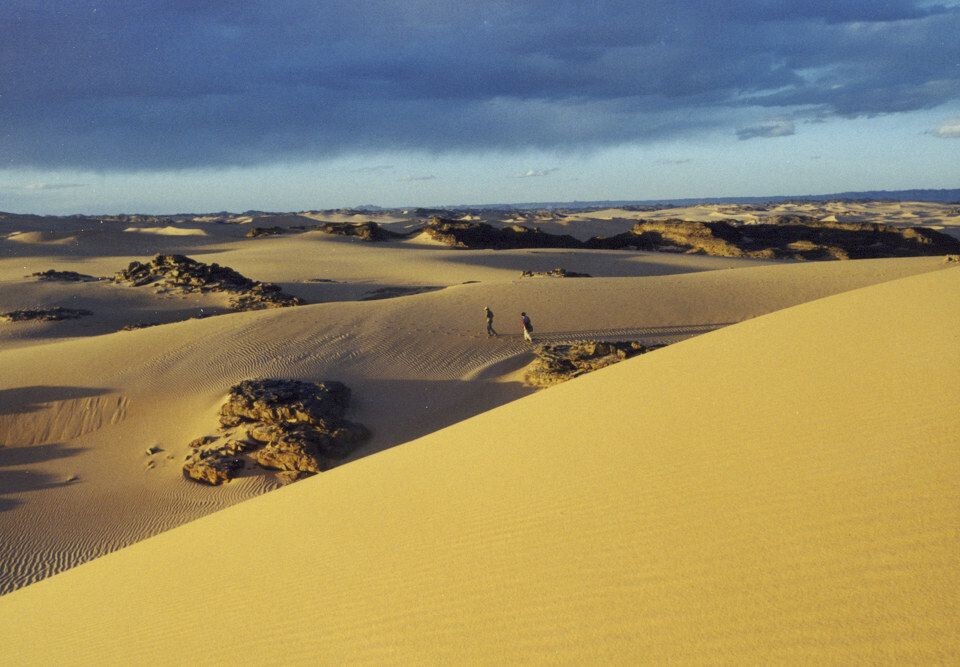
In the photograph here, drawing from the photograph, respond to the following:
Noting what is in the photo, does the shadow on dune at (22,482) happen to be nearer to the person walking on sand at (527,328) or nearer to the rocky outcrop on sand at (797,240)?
the person walking on sand at (527,328)

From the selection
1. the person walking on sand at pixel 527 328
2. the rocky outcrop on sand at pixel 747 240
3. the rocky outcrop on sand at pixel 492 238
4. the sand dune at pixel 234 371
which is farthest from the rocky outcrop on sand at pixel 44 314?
the rocky outcrop on sand at pixel 747 240


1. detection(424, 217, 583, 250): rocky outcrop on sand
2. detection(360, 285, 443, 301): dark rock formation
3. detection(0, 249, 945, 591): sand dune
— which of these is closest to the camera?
detection(0, 249, 945, 591): sand dune

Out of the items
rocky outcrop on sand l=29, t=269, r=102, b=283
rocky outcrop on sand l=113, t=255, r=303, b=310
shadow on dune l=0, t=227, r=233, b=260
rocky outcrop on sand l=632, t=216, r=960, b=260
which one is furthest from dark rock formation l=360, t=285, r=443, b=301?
shadow on dune l=0, t=227, r=233, b=260

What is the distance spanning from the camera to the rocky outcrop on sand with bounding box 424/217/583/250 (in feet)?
141

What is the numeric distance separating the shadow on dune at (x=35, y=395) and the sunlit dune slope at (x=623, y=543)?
7.60 meters

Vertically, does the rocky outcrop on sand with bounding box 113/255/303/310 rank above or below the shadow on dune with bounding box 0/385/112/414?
above

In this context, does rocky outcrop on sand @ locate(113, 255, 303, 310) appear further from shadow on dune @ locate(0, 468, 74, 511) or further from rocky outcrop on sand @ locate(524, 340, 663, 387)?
shadow on dune @ locate(0, 468, 74, 511)

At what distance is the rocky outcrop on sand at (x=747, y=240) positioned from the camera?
121ft

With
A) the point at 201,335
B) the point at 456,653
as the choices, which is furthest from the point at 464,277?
the point at 456,653

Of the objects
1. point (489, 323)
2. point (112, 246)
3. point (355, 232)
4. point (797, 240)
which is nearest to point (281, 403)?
point (489, 323)

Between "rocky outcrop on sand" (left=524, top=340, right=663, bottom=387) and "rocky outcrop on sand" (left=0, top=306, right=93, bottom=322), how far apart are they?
14389 millimetres

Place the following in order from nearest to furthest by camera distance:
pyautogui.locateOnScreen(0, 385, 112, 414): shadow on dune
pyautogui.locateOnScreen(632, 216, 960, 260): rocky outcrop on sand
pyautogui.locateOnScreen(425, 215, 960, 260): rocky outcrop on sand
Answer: pyautogui.locateOnScreen(0, 385, 112, 414): shadow on dune → pyautogui.locateOnScreen(632, 216, 960, 260): rocky outcrop on sand → pyautogui.locateOnScreen(425, 215, 960, 260): rocky outcrop on sand

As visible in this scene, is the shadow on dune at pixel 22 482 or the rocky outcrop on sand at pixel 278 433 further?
the rocky outcrop on sand at pixel 278 433

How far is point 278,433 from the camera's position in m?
11.2
